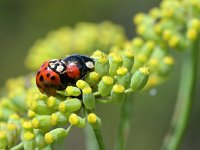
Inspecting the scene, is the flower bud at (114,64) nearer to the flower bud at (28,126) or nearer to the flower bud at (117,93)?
the flower bud at (117,93)

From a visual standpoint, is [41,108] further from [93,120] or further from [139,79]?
[139,79]

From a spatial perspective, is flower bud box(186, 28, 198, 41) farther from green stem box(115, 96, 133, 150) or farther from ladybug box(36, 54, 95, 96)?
ladybug box(36, 54, 95, 96)

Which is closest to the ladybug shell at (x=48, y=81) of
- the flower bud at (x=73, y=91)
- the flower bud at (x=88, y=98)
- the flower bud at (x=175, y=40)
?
the flower bud at (x=73, y=91)

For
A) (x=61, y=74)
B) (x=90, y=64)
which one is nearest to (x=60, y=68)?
(x=61, y=74)

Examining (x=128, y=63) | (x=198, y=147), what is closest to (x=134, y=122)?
(x=198, y=147)

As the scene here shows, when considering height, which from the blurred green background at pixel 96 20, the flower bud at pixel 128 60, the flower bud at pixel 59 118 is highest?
the flower bud at pixel 128 60

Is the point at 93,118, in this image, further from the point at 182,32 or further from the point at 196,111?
the point at 196,111

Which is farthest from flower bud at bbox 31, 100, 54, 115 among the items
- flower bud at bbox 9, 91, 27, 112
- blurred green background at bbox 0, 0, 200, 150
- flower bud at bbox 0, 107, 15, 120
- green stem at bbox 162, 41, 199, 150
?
blurred green background at bbox 0, 0, 200, 150
